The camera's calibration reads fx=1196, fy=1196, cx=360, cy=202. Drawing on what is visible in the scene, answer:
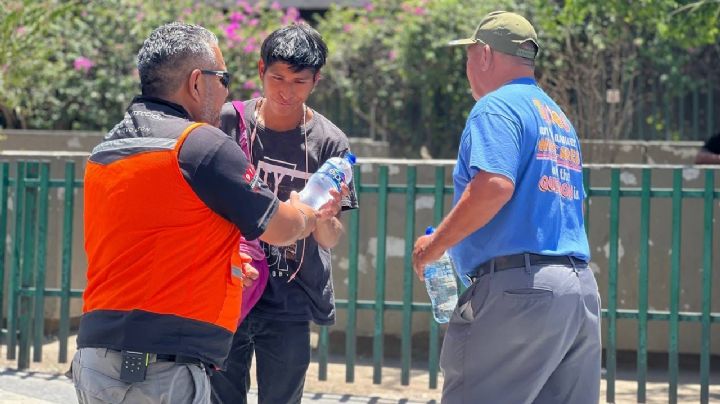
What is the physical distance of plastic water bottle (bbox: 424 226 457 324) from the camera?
183 inches

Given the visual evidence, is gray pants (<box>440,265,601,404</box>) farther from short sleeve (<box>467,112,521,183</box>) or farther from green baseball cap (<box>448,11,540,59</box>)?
green baseball cap (<box>448,11,540,59</box>)

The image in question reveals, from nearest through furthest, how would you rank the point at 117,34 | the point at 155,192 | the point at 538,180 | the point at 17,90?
the point at 155,192 < the point at 538,180 < the point at 17,90 < the point at 117,34

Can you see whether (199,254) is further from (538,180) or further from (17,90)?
(17,90)

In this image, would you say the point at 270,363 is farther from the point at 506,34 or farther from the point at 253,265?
the point at 506,34

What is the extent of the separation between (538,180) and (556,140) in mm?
201

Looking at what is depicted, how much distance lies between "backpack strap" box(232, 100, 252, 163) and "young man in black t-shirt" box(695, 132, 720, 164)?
205 inches

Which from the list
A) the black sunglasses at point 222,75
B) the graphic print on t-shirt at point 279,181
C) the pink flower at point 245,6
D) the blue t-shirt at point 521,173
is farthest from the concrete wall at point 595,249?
the pink flower at point 245,6

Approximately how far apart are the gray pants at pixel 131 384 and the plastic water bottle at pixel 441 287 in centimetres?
150

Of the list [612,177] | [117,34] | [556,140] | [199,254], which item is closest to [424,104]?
[117,34]

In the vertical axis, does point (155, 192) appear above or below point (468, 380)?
above

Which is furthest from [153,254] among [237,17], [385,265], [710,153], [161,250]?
[237,17]

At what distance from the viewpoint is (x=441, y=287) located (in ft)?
15.5

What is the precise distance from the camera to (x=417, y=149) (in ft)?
42.9

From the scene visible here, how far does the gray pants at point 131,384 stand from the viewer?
3.24 meters
